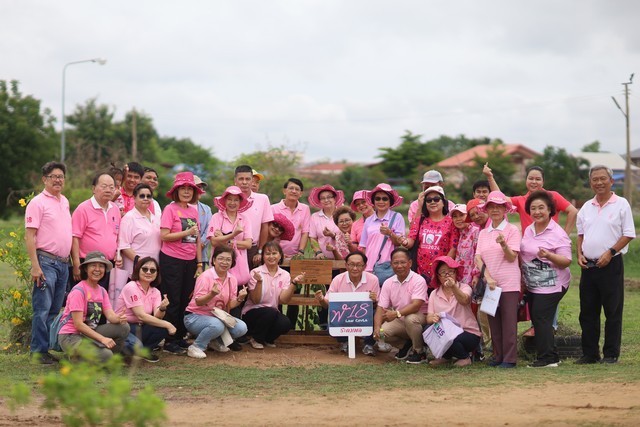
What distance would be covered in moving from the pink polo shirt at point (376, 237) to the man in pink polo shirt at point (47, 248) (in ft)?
11.6

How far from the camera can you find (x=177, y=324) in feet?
34.8

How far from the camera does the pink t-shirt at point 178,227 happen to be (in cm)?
1031

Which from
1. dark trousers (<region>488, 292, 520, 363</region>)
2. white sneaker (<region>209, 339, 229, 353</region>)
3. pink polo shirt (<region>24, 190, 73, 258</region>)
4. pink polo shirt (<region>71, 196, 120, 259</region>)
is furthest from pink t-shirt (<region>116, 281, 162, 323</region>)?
dark trousers (<region>488, 292, 520, 363</region>)

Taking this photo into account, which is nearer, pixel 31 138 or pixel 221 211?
pixel 221 211

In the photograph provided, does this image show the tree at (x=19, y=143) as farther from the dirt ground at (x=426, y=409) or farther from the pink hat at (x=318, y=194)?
the dirt ground at (x=426, y=409)

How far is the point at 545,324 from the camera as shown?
9.68 meters

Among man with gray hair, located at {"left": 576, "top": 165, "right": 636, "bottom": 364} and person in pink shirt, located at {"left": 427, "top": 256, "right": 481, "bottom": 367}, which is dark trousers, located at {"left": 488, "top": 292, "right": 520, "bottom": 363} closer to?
person in pink shirt, located at {"left": 427, "top": 256, "right": 481, "bottom": 367}

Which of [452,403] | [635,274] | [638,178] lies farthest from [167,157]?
[452,403]

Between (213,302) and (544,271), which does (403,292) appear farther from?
(213,302)

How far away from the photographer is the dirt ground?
698cm

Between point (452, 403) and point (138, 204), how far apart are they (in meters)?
4.46

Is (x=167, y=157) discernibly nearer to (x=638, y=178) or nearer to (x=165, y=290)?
(x=638, y=178)

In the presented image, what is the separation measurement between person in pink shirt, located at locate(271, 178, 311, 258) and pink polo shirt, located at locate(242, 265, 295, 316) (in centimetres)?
70

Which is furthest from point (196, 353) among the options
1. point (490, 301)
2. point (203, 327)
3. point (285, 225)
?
point (490, 301)
